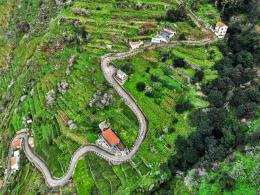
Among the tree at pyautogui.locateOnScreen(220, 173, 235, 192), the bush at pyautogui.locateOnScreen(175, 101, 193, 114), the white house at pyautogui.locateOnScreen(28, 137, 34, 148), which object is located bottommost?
the white house at pyautogui.locateOnScreen(28, 137, 34, 148)

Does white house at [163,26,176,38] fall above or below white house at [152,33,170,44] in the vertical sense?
above

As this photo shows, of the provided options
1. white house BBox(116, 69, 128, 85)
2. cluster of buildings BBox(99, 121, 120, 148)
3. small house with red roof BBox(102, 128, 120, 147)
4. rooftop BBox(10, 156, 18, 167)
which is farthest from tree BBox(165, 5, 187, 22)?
rooftop BBox(10, 156, 18, 167)

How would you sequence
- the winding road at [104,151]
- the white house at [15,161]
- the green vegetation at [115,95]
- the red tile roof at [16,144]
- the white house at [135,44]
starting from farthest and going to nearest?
the white house at [135,44] < the red tile roof at [16,144] < the white house at [15,161] < the winding road at [104,151] < the green vegetation at [115,95]

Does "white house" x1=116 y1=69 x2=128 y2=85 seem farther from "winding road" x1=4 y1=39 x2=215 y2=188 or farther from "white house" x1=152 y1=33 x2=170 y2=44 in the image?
"white house" x1=152 y1=33 x2=170 y2=44

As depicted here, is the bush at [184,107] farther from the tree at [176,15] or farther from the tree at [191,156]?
the tree at [176,15]

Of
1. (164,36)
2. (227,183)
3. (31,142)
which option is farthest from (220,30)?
(31,142)

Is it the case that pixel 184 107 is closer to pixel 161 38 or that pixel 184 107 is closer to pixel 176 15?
pixel 161 38

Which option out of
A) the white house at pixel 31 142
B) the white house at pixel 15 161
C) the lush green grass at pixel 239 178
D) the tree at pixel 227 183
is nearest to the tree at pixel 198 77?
the lush green grass at pixel 239 178
